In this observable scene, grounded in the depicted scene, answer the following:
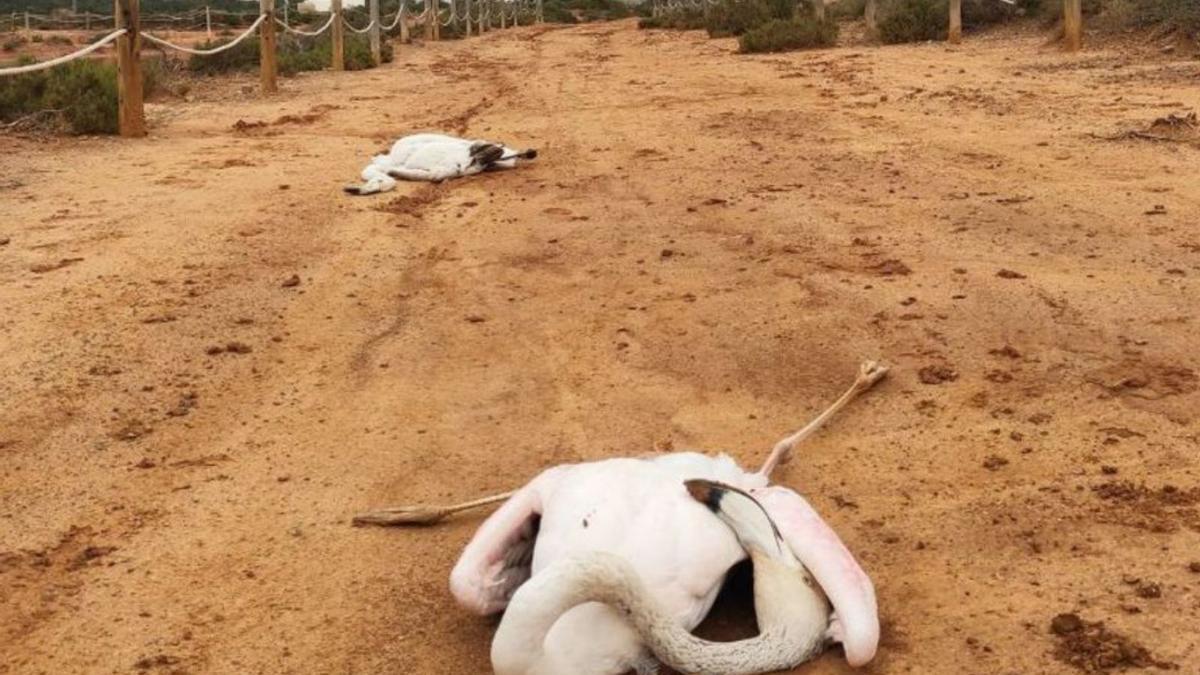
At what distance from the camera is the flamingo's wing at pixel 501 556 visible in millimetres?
3150

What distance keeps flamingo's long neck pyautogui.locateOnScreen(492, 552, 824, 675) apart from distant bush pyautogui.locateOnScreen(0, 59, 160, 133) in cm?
1075

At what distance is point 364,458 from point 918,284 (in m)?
2.71

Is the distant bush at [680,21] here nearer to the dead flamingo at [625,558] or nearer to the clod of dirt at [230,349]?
the clod of dirt at [230,349]

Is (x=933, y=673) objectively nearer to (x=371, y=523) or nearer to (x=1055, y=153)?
(x=371, y=523)

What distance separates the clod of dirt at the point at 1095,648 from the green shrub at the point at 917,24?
17706 mm

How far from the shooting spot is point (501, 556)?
3.24 metres

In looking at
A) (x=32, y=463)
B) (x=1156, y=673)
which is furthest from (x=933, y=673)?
(x=32, y=463)

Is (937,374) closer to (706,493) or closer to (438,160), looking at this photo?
(706,493)

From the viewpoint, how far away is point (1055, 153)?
27.4 feet

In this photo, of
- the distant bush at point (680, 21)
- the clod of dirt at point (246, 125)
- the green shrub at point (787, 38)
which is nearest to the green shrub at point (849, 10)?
the distant bush at point (680, 21)

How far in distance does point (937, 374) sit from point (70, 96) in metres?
10.3

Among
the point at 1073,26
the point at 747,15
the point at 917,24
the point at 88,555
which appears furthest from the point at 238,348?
the point at 747,15

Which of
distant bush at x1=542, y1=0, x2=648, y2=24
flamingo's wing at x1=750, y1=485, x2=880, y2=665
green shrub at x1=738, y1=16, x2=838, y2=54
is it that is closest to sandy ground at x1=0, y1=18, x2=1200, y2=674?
flamingo's wing at x1=750, y1=485, x2=880, y2=665

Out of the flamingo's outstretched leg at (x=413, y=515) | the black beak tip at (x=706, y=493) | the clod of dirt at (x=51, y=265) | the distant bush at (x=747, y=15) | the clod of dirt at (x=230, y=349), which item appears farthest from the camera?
the distant bush at (x=747, y=15)
